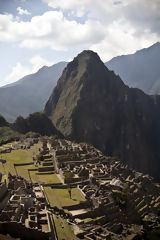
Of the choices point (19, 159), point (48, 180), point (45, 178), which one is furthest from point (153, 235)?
point (19, 159)

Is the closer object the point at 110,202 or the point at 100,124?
the point at 110,202

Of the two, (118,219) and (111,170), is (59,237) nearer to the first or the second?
(118,219)

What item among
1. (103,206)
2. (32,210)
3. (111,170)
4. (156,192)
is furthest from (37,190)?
(156,192)

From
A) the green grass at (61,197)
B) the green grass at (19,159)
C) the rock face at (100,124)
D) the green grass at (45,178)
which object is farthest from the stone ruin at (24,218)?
the rock face at (100,124)

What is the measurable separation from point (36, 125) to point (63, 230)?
11859cm

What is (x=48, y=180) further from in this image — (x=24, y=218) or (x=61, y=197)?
(x=24, y=218)

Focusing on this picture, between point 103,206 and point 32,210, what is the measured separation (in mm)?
12118

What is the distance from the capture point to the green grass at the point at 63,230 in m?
28.2

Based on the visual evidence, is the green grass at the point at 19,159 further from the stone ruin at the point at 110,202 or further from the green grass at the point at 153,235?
the green grass at the point at 153,235

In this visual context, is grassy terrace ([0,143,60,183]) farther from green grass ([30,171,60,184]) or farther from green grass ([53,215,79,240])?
green grass ([53,215,79,240])

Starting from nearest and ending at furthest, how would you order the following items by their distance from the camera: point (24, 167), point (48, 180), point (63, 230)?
point (63, 230), point (48, 180), point (24, 167)

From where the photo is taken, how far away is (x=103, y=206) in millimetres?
38469

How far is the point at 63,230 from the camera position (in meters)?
29.3

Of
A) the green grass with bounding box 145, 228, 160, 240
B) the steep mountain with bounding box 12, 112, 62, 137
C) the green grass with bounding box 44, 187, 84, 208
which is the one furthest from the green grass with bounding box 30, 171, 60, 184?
the steep mountain with bounding box 12, 112, 62, 137
